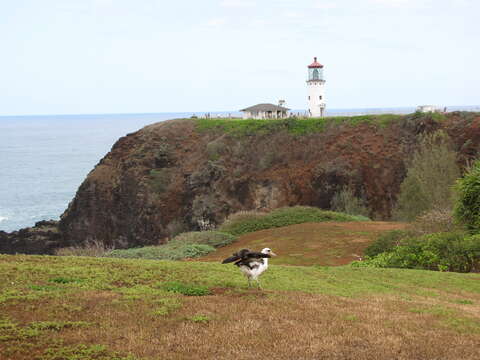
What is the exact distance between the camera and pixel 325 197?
63.6 metres

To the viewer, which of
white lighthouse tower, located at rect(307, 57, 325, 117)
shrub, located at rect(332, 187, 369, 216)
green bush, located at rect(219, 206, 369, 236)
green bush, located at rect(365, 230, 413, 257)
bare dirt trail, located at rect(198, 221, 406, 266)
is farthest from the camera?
white lighthouse tower, located at rect(307, 57, 325, 117)

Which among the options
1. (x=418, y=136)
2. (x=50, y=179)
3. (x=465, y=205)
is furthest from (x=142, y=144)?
(x=50, y=179)

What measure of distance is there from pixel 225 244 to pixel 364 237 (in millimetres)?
9247

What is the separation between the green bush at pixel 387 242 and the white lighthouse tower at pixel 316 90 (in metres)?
52.4

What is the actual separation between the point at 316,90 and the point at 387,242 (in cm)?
5397

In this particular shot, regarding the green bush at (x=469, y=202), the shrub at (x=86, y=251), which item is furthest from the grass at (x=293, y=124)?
the green bush at (x=469, y=202)

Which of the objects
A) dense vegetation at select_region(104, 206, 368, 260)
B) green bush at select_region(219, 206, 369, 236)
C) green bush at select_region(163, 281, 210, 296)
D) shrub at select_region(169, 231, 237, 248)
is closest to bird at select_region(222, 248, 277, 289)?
green bush at select_region(163, 281, 210, 296)

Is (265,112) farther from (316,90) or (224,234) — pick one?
(224,234)

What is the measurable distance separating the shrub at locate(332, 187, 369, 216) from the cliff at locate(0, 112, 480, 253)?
105 inches

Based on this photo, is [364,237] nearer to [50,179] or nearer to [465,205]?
[465,205]

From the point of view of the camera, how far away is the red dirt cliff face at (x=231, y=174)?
63.3m

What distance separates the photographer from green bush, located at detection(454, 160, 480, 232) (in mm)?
28259

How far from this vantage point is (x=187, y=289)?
14.4 metres

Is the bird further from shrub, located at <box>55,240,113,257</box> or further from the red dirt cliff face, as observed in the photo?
the red dirt cliff face
